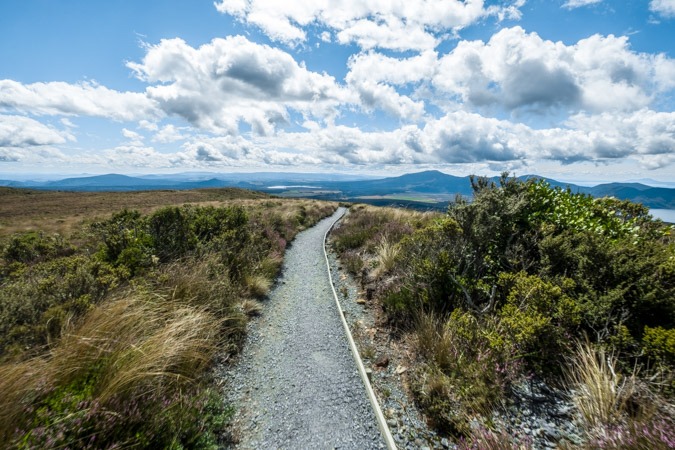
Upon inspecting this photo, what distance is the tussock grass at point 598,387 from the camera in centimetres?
311

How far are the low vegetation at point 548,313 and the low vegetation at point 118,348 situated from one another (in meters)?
3.61

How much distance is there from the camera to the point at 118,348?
372cm

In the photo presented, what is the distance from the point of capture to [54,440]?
2357 mm

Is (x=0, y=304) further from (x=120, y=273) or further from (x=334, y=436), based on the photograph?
(x=334, y=436)

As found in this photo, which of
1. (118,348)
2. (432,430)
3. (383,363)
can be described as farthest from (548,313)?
(118,348)

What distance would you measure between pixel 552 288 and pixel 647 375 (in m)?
1.35

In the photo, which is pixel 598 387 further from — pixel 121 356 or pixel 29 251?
pixel 29 251

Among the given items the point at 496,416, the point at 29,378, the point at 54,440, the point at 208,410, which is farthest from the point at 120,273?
the point at 496,416

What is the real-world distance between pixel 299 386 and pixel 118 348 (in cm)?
282

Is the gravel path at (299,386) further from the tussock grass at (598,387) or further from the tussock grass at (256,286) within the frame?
the tussock grass at (598,387)

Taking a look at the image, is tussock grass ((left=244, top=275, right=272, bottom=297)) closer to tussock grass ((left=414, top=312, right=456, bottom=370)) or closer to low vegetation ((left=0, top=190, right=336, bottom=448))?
low vegetation ((left=0, top=190, right=336, bottom=448))

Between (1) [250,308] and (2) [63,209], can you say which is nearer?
(1) [250,308]

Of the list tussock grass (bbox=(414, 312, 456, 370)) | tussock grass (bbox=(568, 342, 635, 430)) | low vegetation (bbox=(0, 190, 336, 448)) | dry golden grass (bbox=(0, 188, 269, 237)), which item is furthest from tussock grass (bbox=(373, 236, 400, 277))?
dry golden grass (bbox=(0, 188, 269, 237))

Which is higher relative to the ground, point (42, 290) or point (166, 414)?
point (42, 290)
